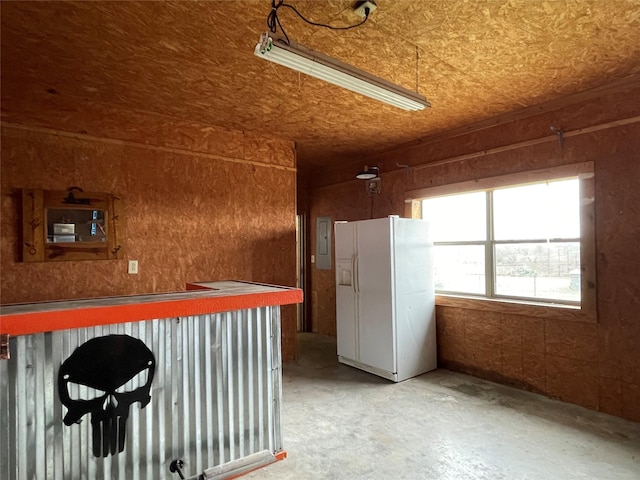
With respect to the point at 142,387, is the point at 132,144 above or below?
above

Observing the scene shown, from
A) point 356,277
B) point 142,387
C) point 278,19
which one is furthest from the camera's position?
point 356,277

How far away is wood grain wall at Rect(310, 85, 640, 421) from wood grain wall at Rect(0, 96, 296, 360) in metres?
2.06

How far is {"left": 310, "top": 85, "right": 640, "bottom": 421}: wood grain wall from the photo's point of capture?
2975 millimetres

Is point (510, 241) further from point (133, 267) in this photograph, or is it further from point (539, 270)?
point (133, 267)

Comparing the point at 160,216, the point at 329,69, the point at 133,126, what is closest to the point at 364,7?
the point at 329,69

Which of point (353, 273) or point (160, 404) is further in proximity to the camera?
point (353, 273)

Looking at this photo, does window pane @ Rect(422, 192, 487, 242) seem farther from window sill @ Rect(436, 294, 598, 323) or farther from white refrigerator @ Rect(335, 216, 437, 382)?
window sill @ Rect(436, 294, 598, 323)

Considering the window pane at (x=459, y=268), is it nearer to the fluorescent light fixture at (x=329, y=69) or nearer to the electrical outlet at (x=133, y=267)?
the fluorescent light fixture at (x=329, y=69)

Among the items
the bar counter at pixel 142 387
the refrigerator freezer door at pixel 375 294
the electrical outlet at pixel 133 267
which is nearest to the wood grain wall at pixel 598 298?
the refrigerator freezer door at pixel 375 294

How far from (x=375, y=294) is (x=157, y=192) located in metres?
2.59

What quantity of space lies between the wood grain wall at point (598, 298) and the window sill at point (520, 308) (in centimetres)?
5

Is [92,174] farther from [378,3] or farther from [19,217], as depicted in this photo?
[378,3]

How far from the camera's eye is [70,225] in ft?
10.3

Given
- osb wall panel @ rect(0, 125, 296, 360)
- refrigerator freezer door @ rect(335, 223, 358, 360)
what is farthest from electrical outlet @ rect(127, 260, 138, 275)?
refrigerator freezer door @ rect(335, 223, 358, 360)
